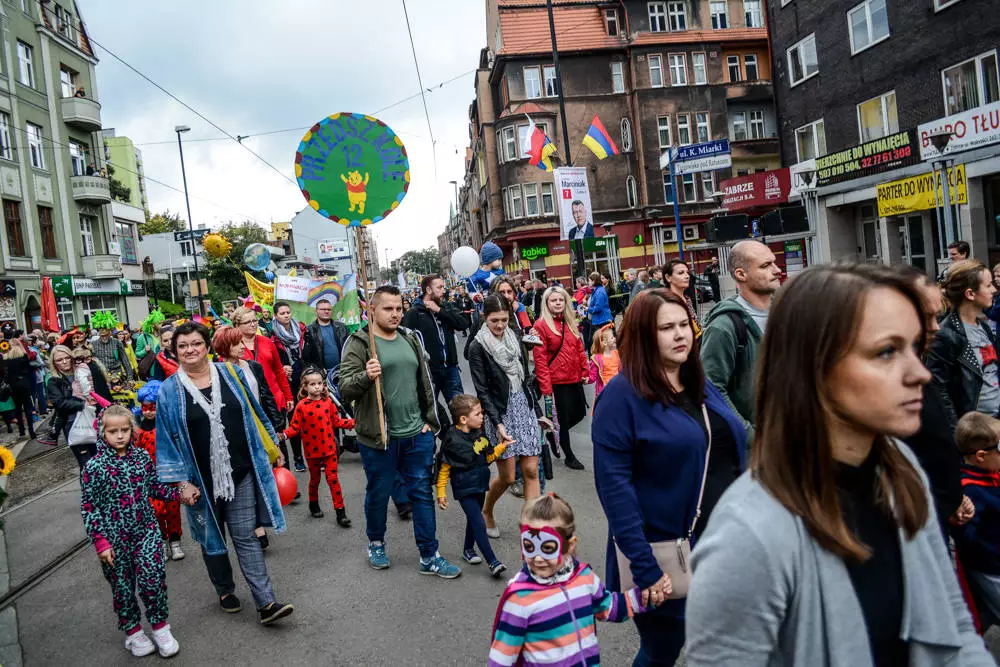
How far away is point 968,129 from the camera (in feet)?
43.9

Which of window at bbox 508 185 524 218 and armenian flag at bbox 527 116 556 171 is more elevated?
window at bbox 508 185 524 218

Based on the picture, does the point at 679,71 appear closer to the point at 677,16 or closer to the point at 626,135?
the point at 677,16

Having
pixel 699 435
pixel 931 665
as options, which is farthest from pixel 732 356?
pixel 931 665

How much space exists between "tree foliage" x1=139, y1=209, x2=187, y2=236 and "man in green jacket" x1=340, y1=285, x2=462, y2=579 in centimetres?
7361

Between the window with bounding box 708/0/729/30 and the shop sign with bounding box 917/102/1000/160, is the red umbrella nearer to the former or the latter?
the shop sign with bounding box 917/102/1000/160

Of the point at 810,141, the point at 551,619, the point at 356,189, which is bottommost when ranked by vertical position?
the point at 551,619

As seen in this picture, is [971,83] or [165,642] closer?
[165,642]

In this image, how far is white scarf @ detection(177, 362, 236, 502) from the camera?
449 cm

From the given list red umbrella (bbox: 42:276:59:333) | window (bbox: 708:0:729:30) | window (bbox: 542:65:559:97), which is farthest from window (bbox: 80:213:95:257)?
window (bbox: 708:0:729:30)

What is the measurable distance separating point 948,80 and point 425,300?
56.3 feet

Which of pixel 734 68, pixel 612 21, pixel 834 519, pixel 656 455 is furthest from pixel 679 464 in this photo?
pixel 734 68

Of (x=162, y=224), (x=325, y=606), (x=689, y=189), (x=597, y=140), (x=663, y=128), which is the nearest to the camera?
(x=325, y=606)

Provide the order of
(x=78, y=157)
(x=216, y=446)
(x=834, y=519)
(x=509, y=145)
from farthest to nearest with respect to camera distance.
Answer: (x=509, y=145), (x=78, y=157), (x=216, y=446), (x=834, y=519)

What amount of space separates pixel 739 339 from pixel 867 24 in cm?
2156
